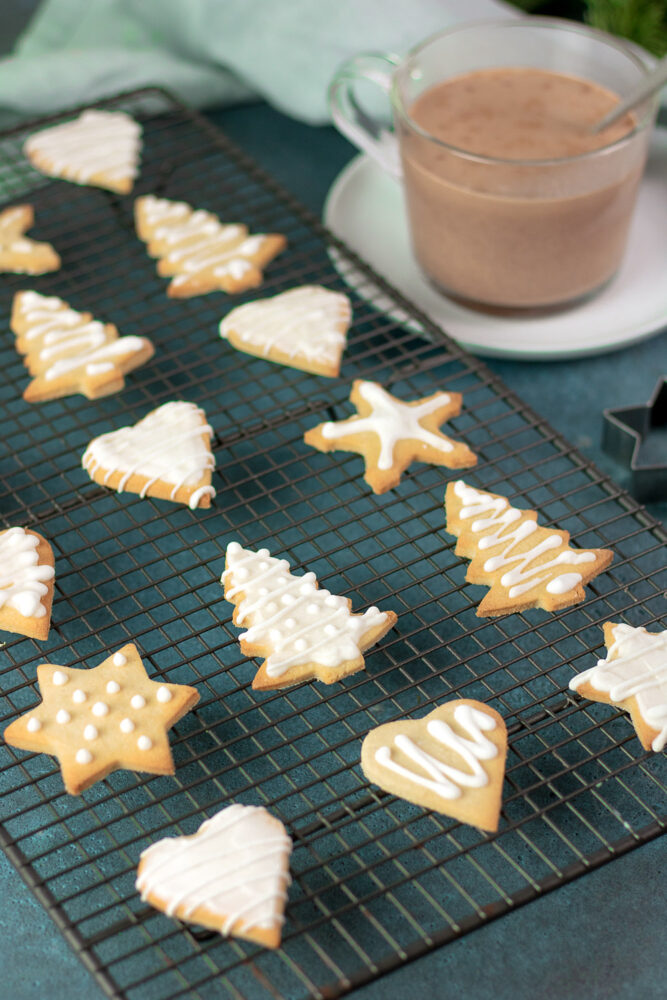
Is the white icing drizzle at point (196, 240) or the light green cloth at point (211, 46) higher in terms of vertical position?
the light green cloth at point (211, 46)

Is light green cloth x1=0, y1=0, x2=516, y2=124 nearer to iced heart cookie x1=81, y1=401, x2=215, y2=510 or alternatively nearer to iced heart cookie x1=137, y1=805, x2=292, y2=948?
iced heart cookie x1=81, y1=401, x2=215, y2=510

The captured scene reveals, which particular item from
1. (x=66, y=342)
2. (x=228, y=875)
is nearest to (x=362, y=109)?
(x=66, y=342)

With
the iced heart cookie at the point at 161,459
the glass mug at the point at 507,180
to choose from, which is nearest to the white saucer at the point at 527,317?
the glass mug at the point at 507,180

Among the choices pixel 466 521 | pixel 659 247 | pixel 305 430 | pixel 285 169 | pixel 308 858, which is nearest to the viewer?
pixel 308 858

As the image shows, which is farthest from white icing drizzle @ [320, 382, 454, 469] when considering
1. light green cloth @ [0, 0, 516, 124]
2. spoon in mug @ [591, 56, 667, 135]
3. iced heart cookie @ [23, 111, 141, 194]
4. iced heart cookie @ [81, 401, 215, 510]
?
light green cloth @ [0, 0, 516, 124]

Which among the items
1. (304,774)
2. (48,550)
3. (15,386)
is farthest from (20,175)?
(304,774)

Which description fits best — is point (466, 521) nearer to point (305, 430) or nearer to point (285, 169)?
point (305, 430)

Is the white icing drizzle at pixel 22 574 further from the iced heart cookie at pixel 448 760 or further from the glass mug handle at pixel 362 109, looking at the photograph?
the glass mug handle at pixel 362 109
